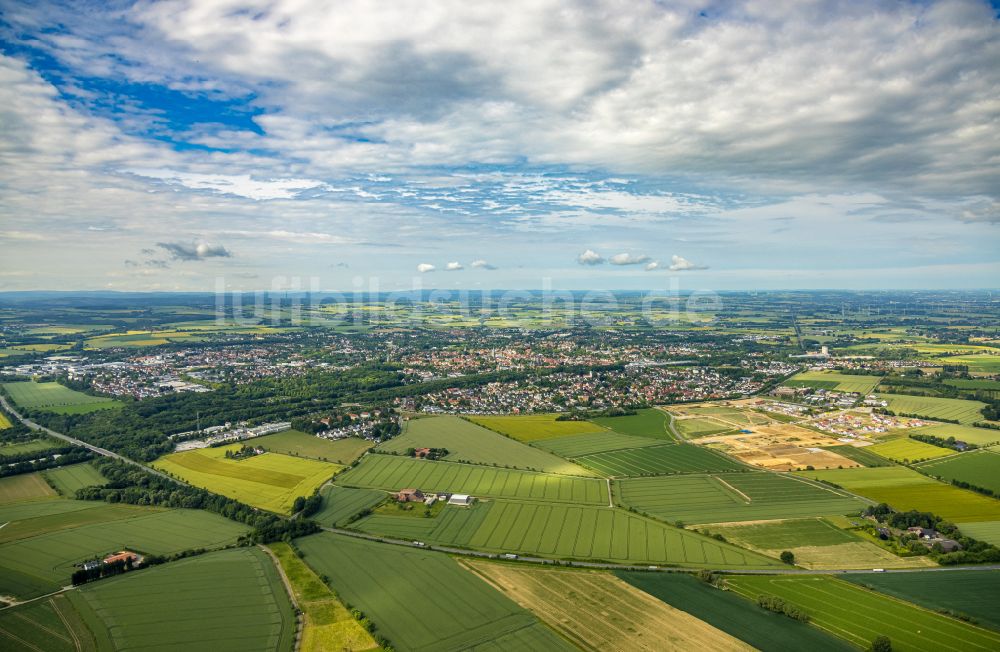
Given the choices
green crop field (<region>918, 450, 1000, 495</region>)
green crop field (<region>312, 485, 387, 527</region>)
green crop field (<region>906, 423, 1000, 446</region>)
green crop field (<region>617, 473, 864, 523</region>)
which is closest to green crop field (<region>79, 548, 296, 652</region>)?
green crop field (<region>312, 485, 387, 527</region>)

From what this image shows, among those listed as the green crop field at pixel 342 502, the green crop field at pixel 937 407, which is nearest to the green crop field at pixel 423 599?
the green crop field at pixel 342 502

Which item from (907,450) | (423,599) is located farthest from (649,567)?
(907,450)

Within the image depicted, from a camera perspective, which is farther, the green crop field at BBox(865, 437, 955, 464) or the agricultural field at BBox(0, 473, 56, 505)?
Answer: the green crop field at BBox(865, 437, 955, 464)

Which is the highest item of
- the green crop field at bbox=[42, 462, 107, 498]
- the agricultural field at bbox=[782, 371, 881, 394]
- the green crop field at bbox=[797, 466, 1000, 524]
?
the agricultural field at bbox=[782, 371, 881, 394]

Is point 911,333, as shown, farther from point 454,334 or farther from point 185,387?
point 185,387

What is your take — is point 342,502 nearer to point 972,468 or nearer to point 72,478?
point 72,478

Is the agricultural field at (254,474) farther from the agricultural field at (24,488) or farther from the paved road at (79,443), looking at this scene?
the agricultural field at (24,488)

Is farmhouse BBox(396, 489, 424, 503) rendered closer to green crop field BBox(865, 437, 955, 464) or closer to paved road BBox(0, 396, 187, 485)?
paved road BBox(0, 396, 187, 485)
